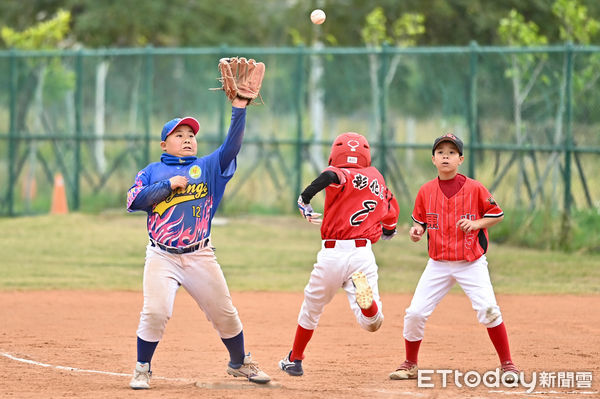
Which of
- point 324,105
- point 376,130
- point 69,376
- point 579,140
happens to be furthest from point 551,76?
point 69,376

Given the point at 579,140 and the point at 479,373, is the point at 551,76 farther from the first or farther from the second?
the point at 479,373

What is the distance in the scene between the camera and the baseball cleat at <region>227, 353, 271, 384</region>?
686 centimetres

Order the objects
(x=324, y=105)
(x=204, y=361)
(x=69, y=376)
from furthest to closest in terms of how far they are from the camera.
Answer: (x=324, y=105) → (x=204, y=361) → (x=69, y=376)

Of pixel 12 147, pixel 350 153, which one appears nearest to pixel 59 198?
pixel 12 147

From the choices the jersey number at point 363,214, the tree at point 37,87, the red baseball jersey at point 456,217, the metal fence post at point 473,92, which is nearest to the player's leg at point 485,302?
the red baseball jersey at point 456,217

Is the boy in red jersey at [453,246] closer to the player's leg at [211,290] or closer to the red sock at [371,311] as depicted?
the red sock at [371,311]

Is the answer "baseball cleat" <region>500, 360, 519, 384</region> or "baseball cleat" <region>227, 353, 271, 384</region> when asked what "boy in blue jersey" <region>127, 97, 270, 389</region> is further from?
"baseball cleat" <region>500, 360, 519, 384</region>

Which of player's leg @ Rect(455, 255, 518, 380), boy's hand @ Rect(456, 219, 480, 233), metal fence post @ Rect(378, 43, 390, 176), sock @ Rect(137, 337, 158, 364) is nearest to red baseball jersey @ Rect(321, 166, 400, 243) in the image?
boy's hand @ Rect(456, 219, 480, 233)

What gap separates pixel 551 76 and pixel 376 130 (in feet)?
11.5

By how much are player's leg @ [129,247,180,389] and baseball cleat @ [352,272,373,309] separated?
1.21m

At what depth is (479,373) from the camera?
7195 millimetres

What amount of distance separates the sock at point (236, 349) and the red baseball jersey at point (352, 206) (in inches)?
36.9

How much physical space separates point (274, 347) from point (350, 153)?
85.4 inches

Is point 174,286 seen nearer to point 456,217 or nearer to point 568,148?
point 456,217
